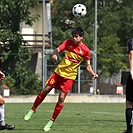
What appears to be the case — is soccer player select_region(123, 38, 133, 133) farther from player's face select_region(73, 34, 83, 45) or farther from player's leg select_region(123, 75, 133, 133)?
player's face select_region(73, 34, 83, 45)

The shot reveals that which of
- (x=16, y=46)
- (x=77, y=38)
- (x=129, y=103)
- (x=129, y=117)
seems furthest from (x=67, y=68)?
(x=16, y=46)

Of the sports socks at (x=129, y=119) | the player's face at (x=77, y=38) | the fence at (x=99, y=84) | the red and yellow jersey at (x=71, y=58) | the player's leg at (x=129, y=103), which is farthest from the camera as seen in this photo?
the fence at (x=99, y=84)

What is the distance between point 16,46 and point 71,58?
21728 mm

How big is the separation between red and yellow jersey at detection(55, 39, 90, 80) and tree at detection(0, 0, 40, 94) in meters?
20.0

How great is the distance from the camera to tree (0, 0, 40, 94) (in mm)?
32469

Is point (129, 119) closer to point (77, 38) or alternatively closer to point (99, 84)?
point (77, 38)

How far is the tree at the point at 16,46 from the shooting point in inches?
1278

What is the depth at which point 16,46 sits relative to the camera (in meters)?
33.6

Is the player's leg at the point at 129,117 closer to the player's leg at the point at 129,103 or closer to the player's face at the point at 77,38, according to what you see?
the player's leg at the point at 129,103

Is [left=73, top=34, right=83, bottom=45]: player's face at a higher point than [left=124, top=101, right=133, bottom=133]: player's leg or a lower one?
higher

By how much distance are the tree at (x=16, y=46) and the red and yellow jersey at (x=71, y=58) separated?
20.0 meters

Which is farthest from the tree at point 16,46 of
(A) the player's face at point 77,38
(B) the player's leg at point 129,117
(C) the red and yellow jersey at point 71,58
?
(B) the player's leg at point 129,117

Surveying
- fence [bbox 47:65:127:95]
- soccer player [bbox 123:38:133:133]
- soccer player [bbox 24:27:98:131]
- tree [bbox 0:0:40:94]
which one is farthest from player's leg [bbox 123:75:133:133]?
tree [bbox 0:0:40:94]

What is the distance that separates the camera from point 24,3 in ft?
113
